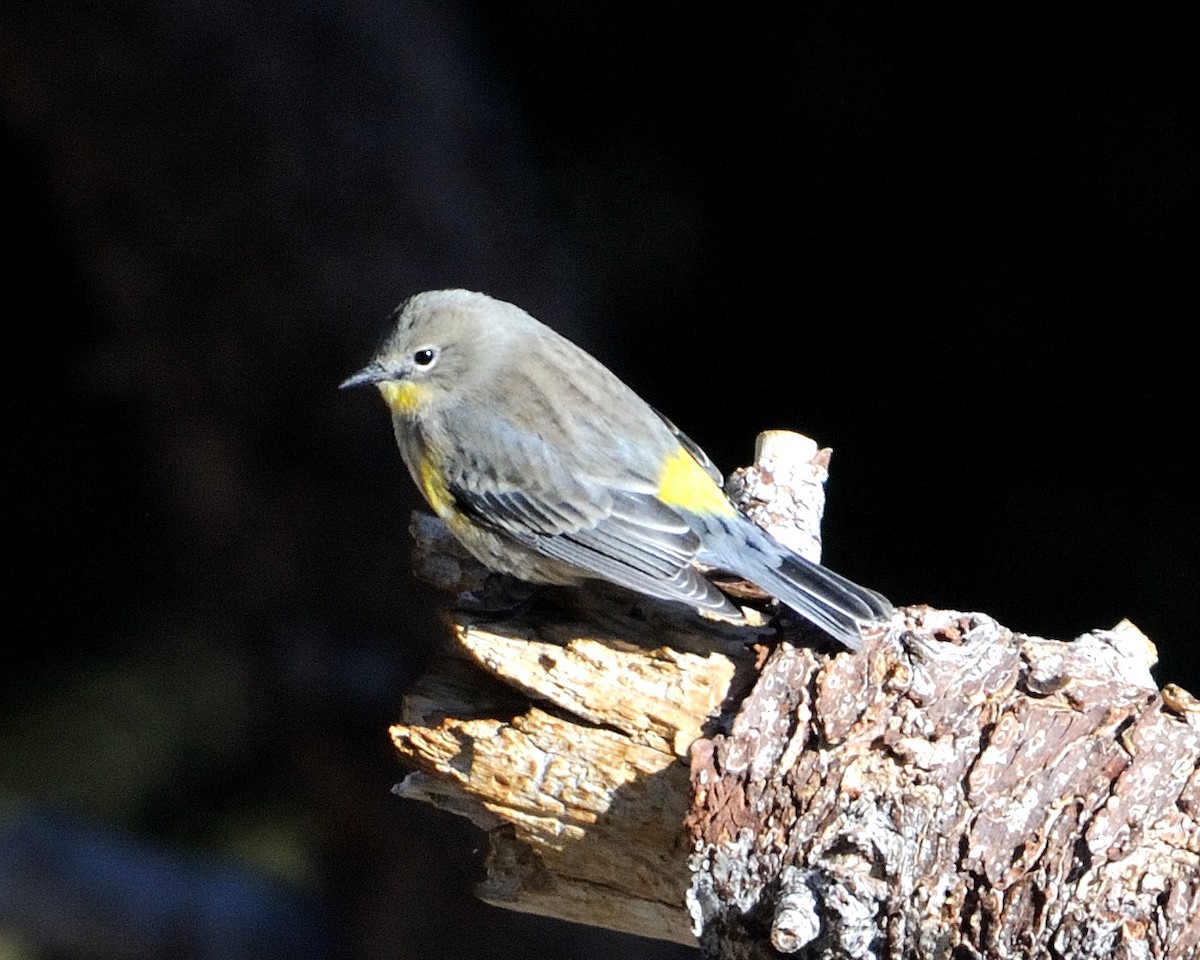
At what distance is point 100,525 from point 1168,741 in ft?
16.7

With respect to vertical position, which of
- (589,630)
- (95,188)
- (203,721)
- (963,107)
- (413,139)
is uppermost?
(963,107)

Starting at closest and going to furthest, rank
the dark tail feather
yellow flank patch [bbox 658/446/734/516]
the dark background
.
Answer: the dark tail feather
yellow flank patch [bbox 658/446/734/516]
the dark background

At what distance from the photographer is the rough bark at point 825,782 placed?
8.52ft

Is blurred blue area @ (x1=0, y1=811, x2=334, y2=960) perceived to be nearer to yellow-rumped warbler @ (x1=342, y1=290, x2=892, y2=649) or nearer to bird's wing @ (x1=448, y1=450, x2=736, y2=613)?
yellow-rumped warbler @ (x1=342, y1=290, x2=892, y2=649)

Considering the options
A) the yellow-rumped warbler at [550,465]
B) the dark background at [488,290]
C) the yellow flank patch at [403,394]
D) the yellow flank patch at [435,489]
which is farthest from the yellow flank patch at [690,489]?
the dark background at [488,290]

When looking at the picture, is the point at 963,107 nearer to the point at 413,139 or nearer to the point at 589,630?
the point at 413,139

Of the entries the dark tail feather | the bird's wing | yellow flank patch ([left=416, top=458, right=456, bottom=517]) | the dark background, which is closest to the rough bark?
the dark tail feather

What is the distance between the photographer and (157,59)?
223 inches

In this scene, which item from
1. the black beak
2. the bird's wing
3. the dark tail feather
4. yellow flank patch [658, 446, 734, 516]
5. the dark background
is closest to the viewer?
the dark tail feather

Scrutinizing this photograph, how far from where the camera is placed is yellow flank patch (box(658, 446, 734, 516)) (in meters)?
3.84

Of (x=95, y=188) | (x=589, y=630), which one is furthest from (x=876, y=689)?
(x=95, y=188)

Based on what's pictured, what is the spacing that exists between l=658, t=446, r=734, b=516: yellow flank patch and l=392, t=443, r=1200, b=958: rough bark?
465 mm

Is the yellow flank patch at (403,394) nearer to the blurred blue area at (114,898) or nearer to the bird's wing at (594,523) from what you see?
the bird's wing at (594,523)

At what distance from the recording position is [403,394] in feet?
14.1
